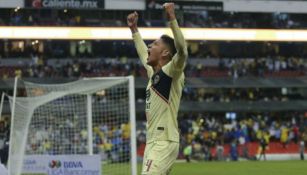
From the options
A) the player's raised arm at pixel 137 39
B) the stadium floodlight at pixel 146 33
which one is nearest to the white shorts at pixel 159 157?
the player's raised arm at pixel 137 39

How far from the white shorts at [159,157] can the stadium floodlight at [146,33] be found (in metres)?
41.8

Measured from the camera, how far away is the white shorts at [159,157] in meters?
6.25

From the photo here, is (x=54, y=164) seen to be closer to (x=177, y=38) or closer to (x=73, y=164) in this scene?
(x=73, y=164)

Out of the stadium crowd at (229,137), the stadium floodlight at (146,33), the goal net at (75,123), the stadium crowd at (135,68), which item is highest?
the stadium floodlight at (146,33)

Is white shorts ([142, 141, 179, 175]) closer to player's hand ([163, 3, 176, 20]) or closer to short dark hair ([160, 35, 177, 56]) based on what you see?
short dark hair ([160, 35, 177, 56])

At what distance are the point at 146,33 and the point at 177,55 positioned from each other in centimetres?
4344

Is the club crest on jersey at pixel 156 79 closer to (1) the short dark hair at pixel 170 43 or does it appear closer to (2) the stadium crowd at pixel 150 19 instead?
(1) the short dark hair at pixel 170 43

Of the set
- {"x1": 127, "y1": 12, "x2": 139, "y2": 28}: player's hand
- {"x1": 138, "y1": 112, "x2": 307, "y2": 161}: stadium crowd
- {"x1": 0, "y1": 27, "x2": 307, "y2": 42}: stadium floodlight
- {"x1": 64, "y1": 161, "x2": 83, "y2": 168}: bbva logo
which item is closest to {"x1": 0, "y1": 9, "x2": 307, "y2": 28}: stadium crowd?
{"x1": 0, "y1": 27, "x2": 307, "y2": 42}: stadium floodlight

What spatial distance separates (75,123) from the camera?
2066 cm

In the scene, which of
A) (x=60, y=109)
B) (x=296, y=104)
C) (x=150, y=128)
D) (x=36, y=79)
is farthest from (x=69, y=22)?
(x=150, y=128)

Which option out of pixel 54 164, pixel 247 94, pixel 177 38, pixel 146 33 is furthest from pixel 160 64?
pixel 247 94

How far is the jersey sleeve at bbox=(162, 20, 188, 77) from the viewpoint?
19.9 feet

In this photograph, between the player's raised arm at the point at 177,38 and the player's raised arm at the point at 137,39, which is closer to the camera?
the player's raised arm at the point at 177,38

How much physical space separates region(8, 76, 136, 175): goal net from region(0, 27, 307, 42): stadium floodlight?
23980mm
